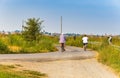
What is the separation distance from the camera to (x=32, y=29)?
6756 centimetres

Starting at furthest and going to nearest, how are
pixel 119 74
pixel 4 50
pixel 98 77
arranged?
1. pixel 4 50
2. pixel 119 74
3. pixel 98 77

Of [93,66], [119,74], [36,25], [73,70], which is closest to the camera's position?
[119,74]

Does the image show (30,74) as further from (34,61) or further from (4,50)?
(4,50)

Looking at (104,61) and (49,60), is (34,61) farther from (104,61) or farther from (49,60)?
(104,61)

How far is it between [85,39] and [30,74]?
22597 millimetres

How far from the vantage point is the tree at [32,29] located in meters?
66.3

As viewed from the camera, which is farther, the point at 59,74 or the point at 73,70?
the point at 73,70

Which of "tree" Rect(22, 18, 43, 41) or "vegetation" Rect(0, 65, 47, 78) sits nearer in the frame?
"vegetation" Rect(0, 65, 47, 78)

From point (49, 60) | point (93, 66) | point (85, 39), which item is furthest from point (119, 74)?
point (85, 39)

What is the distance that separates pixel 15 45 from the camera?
145 feet

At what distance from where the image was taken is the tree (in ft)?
218

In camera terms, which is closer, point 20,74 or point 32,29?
point 20,74

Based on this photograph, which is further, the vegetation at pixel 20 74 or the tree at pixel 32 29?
the tree at pixel 32 29

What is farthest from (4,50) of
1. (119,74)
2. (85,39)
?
(119,74)
